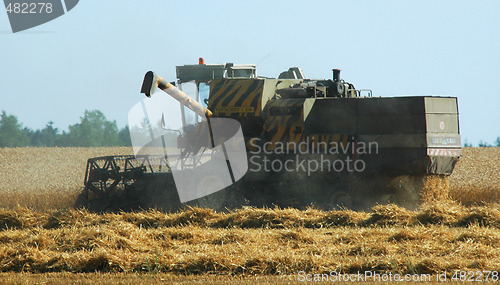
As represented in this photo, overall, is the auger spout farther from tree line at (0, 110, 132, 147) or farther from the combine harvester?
tree line at (0, 110, 132, 147)

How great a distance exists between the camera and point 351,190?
43.0 ft

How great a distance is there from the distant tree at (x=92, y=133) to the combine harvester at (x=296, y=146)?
6622 cm

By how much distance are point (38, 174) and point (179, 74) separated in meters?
15.4

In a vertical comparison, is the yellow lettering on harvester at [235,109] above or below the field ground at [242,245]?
above

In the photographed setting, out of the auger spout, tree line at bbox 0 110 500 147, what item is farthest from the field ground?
tree line at bbox 0 110 500 147

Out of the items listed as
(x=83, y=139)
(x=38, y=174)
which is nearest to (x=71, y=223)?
(x=38, y=174)

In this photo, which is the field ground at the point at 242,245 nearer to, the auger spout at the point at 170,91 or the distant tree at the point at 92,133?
the auger spout at the point at 170,91

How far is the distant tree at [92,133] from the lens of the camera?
3228 inches

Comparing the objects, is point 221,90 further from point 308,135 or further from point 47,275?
point 47,275

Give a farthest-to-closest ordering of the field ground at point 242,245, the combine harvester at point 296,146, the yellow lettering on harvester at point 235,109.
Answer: the yellow lettering on harvester at point 235,109
the combine harvester at point 296,146
the field ground at point 242,245

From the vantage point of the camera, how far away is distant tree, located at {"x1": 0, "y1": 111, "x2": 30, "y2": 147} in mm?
75562

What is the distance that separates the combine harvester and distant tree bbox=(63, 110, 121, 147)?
66217mm

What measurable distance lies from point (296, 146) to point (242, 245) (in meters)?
4.98

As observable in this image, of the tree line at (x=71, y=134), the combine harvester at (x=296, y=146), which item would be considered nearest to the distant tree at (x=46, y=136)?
the tree line at (x=71, y=134)
